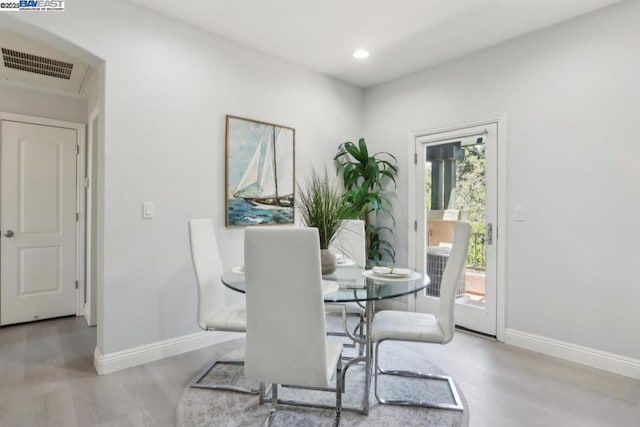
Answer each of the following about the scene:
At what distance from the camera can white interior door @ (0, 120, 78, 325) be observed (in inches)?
132

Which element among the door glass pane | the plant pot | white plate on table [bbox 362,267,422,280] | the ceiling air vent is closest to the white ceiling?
the door glass pane

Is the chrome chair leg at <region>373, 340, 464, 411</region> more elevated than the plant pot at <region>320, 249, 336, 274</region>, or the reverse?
the plant pot at <region>320, 249, 336, 274</region>

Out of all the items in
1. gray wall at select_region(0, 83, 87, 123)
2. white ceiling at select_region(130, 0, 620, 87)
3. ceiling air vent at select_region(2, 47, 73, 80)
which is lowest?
gray wall at select_region(0, 83, 87, 123)

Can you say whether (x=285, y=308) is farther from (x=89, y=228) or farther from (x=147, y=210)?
(x=89, y=228)

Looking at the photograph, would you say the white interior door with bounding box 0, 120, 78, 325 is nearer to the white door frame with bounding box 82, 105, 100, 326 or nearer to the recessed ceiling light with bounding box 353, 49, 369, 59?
the white door frame with bounding box 82, 105, 100, 326

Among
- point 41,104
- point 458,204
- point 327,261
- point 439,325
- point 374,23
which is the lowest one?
point 439,325

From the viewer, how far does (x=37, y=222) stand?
351 centimetres

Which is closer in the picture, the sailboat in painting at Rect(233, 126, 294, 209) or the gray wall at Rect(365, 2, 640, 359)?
the gray wall at Rect(365, 2, 640, 359)

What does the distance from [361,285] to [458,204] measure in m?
1.92

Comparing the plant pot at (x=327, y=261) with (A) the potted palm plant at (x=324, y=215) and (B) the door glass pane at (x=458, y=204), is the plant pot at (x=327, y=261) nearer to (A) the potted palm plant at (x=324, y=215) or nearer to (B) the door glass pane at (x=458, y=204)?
(A) the potted palm plant at (x=324, y=215)

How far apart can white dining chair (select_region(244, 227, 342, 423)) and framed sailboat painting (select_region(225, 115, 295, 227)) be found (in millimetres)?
1648

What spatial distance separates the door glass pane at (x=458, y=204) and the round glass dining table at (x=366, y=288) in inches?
53.4

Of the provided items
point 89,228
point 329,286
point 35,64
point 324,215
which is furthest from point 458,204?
point 35,64

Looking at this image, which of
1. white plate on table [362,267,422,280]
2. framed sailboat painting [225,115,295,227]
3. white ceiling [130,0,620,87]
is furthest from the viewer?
framed sailboat painting [225,115,295,227]
